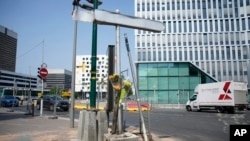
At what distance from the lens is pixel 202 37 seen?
70000 mm

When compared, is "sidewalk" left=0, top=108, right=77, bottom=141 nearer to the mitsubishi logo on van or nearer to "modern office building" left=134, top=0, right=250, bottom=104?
the mitsubishi logo on van

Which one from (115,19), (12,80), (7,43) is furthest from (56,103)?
(12,80)

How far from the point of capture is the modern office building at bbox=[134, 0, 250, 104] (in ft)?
222

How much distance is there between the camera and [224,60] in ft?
225

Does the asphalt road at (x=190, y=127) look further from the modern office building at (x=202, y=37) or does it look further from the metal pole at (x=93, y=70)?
the modern office building at (x=202, y=37)

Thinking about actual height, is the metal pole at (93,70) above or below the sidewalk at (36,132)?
above

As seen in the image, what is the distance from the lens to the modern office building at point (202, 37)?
6781 cm

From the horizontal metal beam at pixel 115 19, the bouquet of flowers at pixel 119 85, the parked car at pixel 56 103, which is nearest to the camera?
the horizontal metal beam at pixel 115 19

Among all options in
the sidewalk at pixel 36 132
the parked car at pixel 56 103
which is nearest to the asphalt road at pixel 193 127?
→ the sidewalk at pixel 36 132

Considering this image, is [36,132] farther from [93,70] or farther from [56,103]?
[56,103]

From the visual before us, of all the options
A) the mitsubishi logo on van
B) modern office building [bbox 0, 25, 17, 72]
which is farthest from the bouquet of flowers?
modern office building [bbox 0, 25, 17, 72]

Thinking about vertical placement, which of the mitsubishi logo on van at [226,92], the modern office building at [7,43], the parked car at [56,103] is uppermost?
the modern office building at [7,43]

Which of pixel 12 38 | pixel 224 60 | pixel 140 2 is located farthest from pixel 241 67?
pixel 12 38

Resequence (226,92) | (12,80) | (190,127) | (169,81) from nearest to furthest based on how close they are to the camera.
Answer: (190,127), (226,92), (169,81), (12,80)
